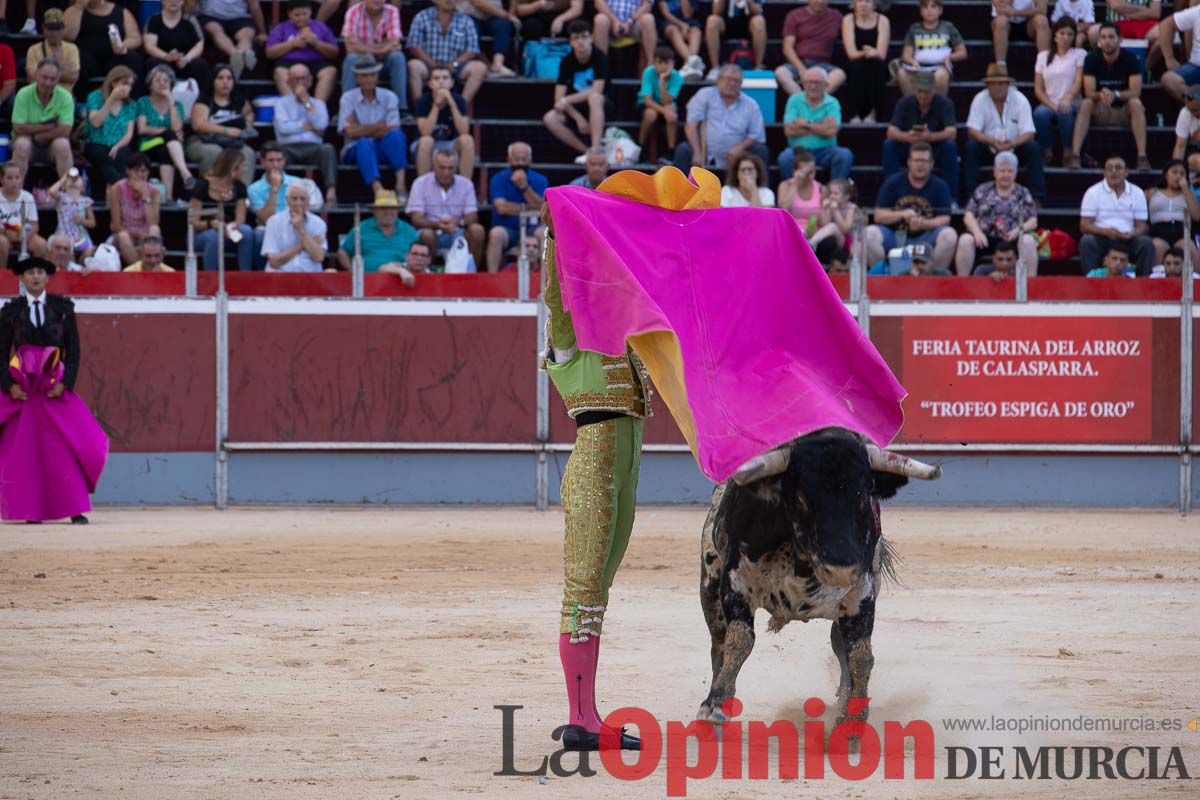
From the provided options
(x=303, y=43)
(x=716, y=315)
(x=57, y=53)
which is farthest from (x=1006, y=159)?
(x=716, y=315)

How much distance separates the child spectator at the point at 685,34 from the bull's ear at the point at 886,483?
454 inches

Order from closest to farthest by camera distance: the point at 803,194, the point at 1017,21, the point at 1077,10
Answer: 1. the point at 803,194
2. the point at 1077,10
3. the point at 1017,21

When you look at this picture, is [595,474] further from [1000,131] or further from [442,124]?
[1000,131]

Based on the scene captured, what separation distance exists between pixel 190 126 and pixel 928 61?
6922mm

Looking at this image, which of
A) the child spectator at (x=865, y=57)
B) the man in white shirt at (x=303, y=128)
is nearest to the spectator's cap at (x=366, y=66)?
the man in white shirt at (x=303, y=128)

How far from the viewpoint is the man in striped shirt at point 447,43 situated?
53.4ft

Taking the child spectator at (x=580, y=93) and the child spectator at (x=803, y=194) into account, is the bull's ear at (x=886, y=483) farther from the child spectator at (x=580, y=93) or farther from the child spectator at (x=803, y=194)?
the child spectator at (x=580, y=93)

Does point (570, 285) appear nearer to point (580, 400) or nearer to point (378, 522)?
point (580, 400)

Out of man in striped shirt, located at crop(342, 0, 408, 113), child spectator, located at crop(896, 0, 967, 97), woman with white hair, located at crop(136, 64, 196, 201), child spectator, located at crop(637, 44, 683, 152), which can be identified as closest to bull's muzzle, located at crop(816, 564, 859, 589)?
child spectator, located at crop(637, 44, 683, 152)

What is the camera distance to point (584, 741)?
16.4 feet

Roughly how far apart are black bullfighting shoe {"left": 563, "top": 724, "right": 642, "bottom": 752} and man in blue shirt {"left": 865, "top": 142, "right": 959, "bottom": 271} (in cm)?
896

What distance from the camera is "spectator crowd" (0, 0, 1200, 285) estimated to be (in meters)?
13.8

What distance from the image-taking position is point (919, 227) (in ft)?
45.9

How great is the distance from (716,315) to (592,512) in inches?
29.5
